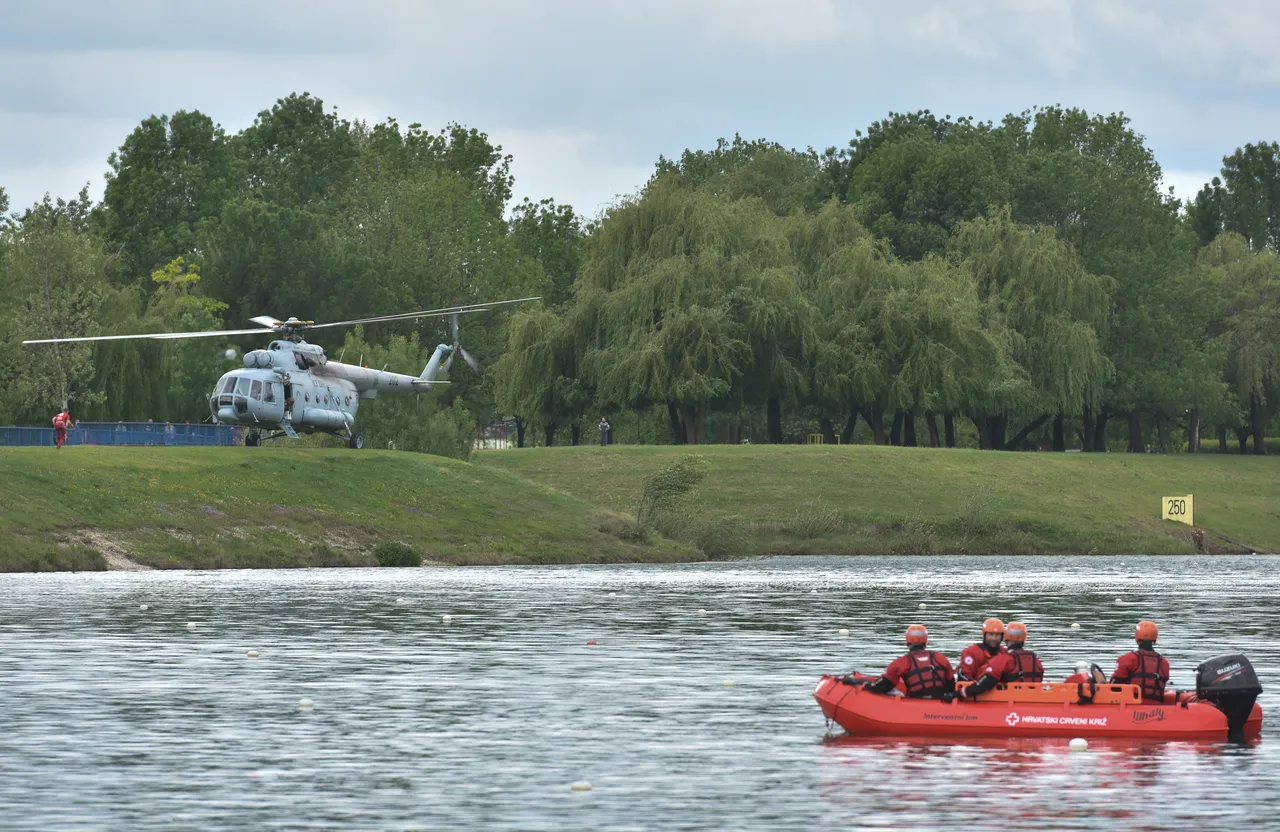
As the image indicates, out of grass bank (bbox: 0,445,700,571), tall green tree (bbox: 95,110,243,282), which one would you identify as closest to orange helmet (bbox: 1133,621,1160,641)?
grass bank (bbox: 0,445,700,571)

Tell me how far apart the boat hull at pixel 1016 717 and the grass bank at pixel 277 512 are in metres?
50.8

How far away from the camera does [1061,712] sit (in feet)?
100

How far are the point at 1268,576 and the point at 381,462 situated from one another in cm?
4230

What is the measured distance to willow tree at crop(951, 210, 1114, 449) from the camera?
12812cm

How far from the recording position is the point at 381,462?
98.4 m

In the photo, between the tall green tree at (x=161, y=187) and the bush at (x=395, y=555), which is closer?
the bush at (x=395, y=555)

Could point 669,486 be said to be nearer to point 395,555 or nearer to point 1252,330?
point 395,555

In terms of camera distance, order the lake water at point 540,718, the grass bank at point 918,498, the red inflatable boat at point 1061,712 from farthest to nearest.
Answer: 1. the grass bank at point 918,498
2. the red inflatable boat at point 1061,712
3. the lake water at point 540,718

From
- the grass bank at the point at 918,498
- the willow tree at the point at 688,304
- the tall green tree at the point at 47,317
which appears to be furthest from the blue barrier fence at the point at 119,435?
the willow tree at the point at 688,304

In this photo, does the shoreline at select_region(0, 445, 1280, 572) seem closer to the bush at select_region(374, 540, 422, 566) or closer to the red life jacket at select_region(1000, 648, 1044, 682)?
the bush at select_region(374, 540, 422, 566)

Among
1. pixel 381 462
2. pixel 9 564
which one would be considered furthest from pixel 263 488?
pixel 9 564

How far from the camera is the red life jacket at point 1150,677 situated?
1220 inches

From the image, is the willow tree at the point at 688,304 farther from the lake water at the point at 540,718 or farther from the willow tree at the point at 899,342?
the lake water at the point at 540,718

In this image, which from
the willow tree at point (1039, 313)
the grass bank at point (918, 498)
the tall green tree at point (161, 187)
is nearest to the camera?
the grass bank at point (918, 498)
